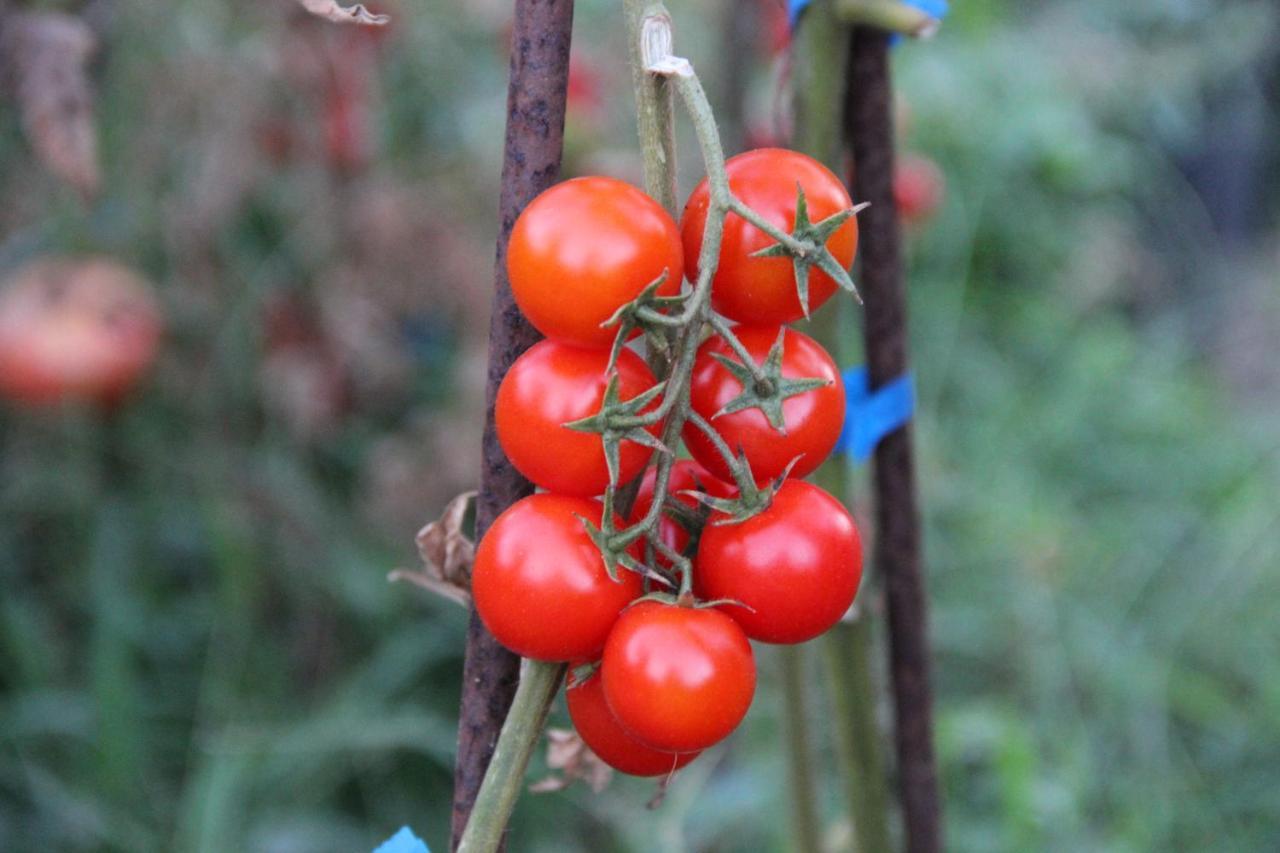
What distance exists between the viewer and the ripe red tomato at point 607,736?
0.50m

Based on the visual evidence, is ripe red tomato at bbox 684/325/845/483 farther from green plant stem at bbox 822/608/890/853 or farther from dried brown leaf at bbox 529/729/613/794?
green plant stem at bbox 822/608/890/853

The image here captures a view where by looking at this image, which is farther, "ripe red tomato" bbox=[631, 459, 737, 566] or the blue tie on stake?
the blue tie on stake

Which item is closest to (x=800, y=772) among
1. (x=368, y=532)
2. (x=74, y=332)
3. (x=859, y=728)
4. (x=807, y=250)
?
(x=859, y=728)

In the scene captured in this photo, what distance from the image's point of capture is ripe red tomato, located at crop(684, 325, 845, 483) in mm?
470

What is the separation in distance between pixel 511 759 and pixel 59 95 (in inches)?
28.5

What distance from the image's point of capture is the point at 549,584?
0.46 metres

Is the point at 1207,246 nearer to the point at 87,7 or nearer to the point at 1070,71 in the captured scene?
the point at 1070,71

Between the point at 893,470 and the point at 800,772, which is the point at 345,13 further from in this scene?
the point at 800,772

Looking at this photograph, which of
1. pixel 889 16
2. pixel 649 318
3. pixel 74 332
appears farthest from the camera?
pixel 74 332

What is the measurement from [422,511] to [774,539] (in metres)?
1.29

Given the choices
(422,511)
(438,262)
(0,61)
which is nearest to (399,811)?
(422,511)

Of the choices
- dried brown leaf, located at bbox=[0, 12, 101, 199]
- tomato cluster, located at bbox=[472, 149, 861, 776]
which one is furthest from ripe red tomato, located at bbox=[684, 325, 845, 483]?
dried brown leaf, located at bbox=[0, 12, 101, 199]

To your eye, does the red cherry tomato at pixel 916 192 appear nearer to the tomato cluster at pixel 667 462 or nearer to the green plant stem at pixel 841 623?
the green plant stem at pixel 841 623

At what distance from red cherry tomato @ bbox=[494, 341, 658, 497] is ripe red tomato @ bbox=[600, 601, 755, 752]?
2.2 inches
